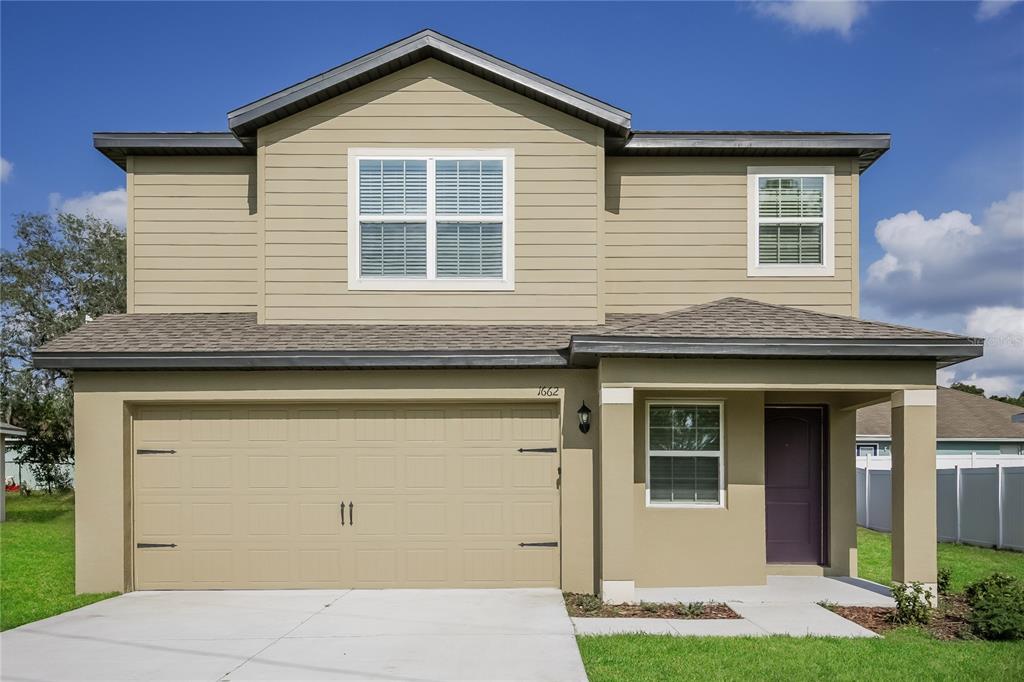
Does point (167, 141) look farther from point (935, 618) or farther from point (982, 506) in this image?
point (982, 506)

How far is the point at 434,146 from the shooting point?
11.2m

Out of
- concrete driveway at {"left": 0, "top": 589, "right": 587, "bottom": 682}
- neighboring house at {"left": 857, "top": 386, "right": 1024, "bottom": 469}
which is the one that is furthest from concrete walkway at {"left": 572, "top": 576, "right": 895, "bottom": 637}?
neighboring house at {"left": 857, "top": 386, "right": 1024, "bottom": 469}

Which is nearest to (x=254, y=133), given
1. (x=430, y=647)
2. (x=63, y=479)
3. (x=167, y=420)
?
(x=167, y=420)

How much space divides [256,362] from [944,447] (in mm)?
27655

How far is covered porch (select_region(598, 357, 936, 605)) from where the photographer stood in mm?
9594

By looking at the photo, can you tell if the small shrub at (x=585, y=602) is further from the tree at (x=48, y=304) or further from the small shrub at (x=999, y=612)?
the tree at (x=48, y=304)

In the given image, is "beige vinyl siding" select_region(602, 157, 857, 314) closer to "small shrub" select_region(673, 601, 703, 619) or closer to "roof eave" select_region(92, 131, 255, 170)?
"small shrub" select_region(673, 601, 703, 619)

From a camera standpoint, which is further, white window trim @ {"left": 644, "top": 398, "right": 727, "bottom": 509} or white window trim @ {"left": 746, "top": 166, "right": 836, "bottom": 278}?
white window trim @ {"left": 746, "top": 166, "right": 836, "bottom": 278}

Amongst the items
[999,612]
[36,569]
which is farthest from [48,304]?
[999,612]

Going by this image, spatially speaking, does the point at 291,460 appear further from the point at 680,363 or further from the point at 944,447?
the point at 944,447

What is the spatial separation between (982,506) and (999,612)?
9216 millimetres

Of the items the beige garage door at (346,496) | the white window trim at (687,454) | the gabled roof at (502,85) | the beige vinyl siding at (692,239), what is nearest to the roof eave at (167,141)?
the gabled roof at (502,85)

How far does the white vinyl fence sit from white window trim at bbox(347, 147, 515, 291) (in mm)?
9952

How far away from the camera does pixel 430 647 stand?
748cm
